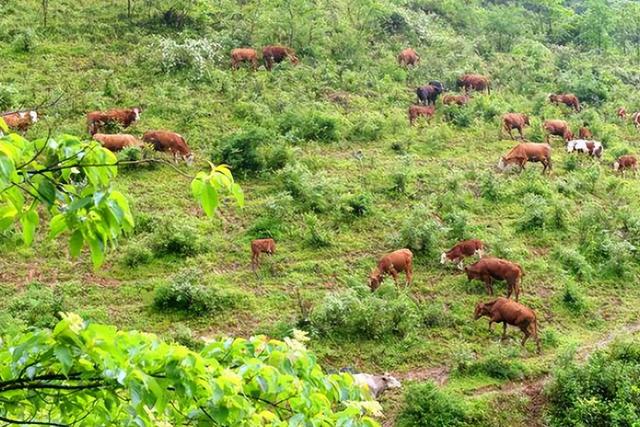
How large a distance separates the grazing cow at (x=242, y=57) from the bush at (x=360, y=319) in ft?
41.3


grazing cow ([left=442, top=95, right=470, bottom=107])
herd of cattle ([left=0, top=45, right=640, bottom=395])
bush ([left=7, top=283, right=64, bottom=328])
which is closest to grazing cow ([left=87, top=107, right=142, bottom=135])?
herd of cattle ([left=0, top=45, right=640, bottom=395])

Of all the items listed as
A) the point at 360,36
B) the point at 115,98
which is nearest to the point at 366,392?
the point at 115,98

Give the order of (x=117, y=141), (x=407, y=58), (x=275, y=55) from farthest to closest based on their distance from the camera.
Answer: (x=407, y=58) < (x=275, y=55) < (x=117, y=141)

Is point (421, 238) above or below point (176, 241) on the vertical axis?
above

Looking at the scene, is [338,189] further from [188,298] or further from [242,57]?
[242,57]

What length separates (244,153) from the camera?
1592 centimetres

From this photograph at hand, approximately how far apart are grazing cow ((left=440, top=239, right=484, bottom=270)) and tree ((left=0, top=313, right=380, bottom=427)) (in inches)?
400

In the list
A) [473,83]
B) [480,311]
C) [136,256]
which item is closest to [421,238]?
[480,311]

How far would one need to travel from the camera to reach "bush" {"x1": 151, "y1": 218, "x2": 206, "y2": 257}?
12.7 meters

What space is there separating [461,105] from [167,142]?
10066 millimetres

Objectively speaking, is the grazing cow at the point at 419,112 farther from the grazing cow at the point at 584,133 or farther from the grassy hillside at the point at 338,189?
the grazing cow at the point at 584,133

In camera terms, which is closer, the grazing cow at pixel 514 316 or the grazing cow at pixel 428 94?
the grazing cow at pixel 514 316

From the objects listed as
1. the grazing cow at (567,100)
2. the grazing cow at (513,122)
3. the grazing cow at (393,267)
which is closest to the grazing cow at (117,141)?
the grazing cow at (393,267)

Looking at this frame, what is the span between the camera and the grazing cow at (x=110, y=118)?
1648 centimetres
